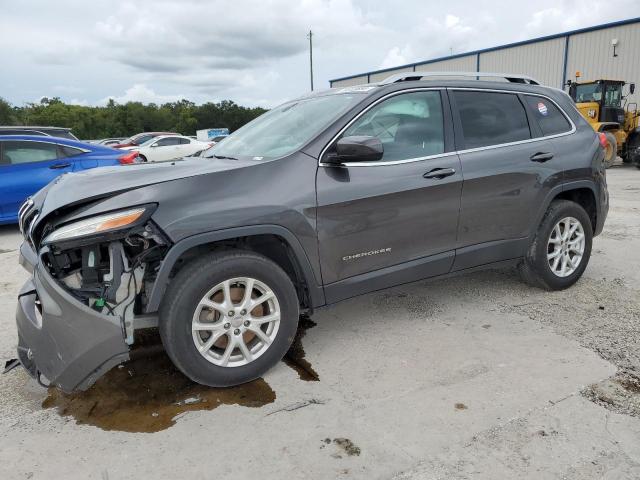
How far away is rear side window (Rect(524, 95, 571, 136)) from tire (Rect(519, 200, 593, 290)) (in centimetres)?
62

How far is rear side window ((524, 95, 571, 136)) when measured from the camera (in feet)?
Result: 13.8

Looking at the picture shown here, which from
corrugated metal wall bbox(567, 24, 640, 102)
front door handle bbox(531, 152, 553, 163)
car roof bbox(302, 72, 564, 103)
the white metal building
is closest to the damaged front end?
car roof bbox(302, 72, 564, 103)

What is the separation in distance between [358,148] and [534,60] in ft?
91.8

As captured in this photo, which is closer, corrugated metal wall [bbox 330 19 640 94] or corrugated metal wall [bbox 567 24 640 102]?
corrugated metal wall [bbox 567 24 640 102]

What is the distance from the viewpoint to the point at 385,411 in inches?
106

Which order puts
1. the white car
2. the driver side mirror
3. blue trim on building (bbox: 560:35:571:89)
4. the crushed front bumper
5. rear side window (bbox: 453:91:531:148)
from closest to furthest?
the crushed front bumper
the driver side mirror
rear side window (bbox: 453:91:531:148)
the white car
blue trim on building (bbox: 560:35:571:89)

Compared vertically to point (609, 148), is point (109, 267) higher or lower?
lower

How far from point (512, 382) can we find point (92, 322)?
235 cm

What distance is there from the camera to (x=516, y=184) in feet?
12.9

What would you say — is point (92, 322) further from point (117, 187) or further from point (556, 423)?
point (556, 423)

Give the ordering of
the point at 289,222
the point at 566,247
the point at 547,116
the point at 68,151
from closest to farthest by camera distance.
Answer: the point at 289,222 < the point at 547,116 < the point at 566,247 < the point at 68,151

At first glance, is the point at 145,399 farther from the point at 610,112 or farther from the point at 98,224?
the point at 610,112

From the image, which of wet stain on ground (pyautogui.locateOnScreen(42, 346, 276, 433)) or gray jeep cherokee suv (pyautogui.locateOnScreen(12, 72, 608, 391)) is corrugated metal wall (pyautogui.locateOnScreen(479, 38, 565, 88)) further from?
wet stain on ground (pyautogui.locateOnScreen(42, 346, 276, 433))

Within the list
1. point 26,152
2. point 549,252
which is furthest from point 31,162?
point 549,252
